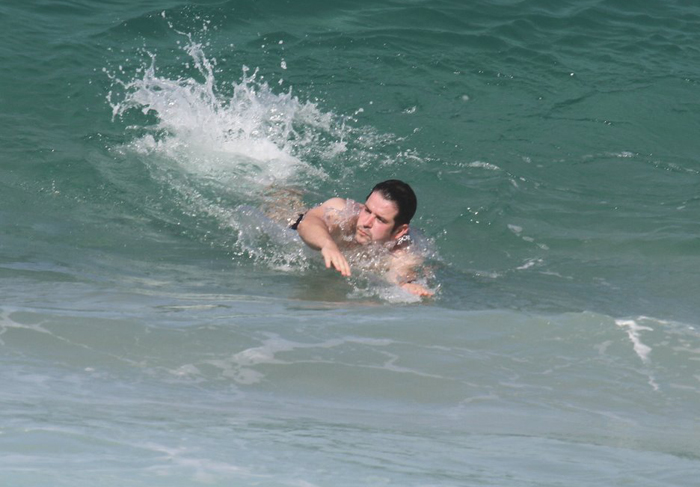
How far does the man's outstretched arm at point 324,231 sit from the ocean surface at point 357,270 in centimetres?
31

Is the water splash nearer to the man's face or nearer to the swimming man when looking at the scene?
the swimming man

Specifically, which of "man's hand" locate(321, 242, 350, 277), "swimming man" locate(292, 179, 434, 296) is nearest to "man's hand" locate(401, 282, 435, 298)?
"swimming man" locate(292, 179, 434, 296)

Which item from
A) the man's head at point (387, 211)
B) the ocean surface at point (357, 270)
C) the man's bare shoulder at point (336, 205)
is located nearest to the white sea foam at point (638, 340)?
the ocean surface at point (357, 270)

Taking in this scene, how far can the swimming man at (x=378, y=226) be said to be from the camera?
6.56 meters

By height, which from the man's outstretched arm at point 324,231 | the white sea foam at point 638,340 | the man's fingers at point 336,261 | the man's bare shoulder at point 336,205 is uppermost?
the man's bare shoulder at point 336,205

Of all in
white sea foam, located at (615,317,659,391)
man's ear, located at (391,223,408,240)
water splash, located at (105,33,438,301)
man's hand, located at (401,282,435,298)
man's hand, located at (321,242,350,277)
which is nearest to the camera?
white sea foam, located at (615,317,659,391)

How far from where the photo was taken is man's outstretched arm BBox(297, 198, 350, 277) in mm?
5957

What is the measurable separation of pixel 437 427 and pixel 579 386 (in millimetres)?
1030

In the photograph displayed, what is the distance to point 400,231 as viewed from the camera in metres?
6.79

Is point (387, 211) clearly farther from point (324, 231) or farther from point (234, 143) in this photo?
point (234, 143)

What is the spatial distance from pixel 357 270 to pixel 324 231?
0.45 meters

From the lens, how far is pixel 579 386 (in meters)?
4.57

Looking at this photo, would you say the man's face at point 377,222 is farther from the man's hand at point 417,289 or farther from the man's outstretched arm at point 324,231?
the man's hand at point 417,289

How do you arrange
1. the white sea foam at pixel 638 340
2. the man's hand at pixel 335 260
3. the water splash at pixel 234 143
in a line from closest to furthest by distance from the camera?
the white sea foam at pixel 638 340
the man's hand at pixel 335 260
the water splash at pixel 234 143
